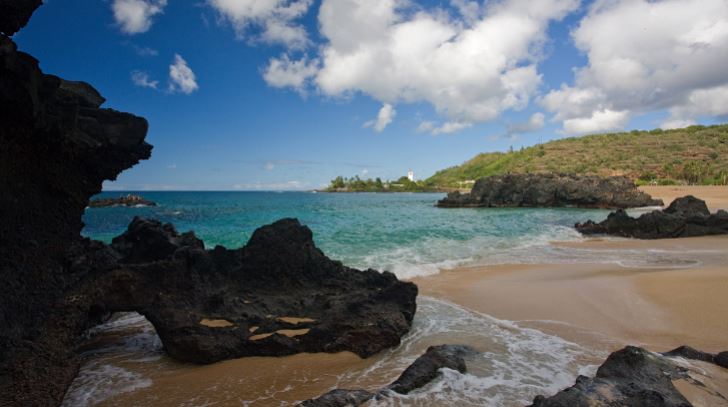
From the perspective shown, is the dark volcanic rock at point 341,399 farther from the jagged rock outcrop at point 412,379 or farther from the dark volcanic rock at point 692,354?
the dark volcanic rock at point 692,354

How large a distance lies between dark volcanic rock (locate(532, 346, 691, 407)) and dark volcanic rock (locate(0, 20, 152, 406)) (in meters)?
4.67

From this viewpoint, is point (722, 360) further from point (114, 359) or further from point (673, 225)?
point (673, 225)

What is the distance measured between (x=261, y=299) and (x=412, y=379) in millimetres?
2908

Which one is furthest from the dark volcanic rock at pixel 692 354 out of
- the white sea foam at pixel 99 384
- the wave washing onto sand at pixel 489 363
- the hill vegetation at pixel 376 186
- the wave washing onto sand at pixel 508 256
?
the hill vegetation at pixel 376 186

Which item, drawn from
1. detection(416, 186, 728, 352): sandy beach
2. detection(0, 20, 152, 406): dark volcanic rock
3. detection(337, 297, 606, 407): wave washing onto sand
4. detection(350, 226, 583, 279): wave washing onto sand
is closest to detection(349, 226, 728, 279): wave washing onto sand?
detection(350, 226, 583, 279): wave washing onto sand

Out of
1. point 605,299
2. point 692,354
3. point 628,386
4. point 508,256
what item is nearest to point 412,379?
point 628,386

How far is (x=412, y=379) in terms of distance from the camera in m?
4.10

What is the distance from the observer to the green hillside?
224 ft

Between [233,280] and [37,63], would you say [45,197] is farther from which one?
[233,280]

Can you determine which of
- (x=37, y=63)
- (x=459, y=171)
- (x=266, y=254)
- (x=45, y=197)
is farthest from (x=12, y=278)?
(x=459, y=171)

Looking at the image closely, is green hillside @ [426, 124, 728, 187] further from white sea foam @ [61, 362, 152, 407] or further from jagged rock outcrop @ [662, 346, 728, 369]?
white sea foam @ [61, 362, 152, 407]

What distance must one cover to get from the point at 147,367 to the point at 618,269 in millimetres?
11491

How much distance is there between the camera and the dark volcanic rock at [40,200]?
11.7 ft

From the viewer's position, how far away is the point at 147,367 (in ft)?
16.5
